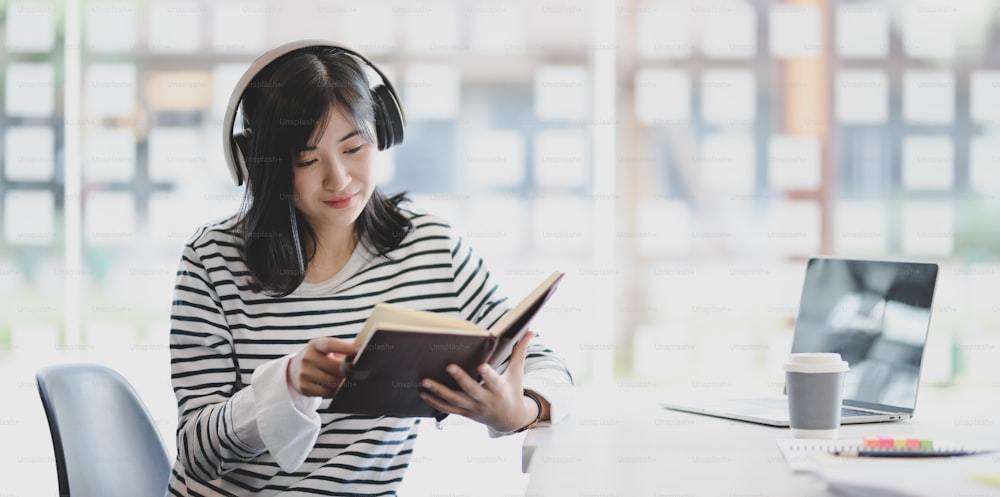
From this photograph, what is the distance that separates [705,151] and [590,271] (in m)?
0.47

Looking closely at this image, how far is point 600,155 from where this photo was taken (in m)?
2.82

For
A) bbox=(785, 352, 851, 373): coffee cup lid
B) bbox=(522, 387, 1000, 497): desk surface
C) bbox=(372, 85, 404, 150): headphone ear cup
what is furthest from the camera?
bbox=(372, 85, 404, 150): headphone ear cup

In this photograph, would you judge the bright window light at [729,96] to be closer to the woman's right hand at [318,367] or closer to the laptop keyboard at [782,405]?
the laptop keyboard at [782,405]

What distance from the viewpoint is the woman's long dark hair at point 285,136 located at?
1.36 metres

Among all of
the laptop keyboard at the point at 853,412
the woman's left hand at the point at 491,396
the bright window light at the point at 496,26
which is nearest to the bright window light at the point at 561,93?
the bright window light at the point at 496,26

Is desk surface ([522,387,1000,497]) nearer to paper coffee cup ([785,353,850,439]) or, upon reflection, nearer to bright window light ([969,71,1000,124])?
paper coffee cup ([785,353,850,439])

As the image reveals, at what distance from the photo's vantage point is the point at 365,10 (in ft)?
9.37

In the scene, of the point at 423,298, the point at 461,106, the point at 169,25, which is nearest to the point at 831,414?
the point at 423,298

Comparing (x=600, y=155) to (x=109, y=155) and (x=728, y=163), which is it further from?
(x=109, y=155)

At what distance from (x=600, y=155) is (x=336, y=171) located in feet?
5.12

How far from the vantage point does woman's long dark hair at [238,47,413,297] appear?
4.47 feet

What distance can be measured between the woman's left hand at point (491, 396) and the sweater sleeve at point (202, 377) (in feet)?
0.86

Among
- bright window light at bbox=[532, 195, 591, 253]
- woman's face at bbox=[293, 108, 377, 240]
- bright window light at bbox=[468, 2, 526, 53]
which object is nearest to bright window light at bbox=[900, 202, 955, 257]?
bright window light at bbox=[532, 195, 591, 253]

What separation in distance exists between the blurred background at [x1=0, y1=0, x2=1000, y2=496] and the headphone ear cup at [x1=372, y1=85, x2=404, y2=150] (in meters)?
1.35
